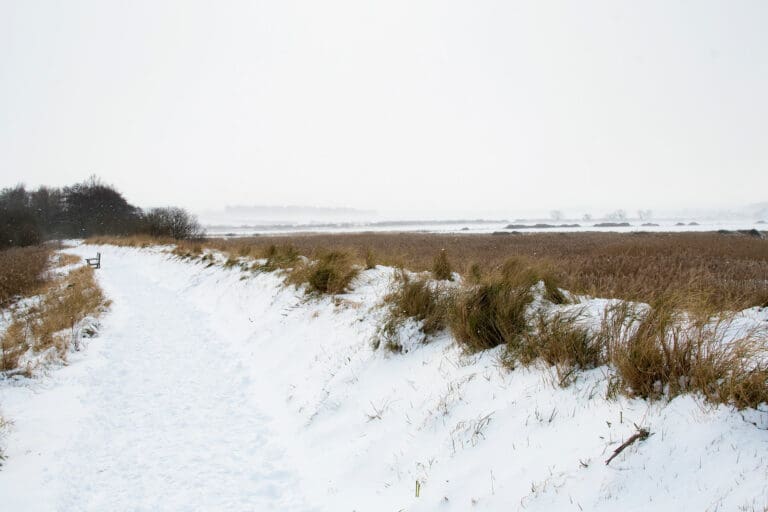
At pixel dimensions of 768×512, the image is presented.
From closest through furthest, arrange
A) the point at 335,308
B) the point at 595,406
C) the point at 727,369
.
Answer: the point at 727,369, the point at 595,406, the point at 335,308

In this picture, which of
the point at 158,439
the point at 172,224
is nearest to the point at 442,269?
the point at 158,439

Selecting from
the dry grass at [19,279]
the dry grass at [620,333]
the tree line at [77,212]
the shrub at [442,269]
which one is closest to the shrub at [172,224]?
the tree line at [77,212]

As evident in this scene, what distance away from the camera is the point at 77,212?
61781mm

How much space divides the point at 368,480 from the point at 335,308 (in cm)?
375

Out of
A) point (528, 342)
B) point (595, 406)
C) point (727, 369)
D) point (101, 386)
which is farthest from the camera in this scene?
point (101, 386)

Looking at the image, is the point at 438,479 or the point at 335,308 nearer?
the point at 438,479

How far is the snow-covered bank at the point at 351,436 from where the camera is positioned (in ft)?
7.57

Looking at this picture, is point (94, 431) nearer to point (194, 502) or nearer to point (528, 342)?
point (194, 502)

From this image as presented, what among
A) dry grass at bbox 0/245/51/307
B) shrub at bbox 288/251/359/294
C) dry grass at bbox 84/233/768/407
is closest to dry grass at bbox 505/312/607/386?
dry grass at bbox 84/233/768/407

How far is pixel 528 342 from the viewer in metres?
3.90

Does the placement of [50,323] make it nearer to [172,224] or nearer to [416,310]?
[416,310]

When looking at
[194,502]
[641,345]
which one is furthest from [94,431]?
[641,345]

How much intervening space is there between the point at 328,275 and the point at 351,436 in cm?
432

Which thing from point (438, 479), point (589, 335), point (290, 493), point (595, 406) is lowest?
point (290, 493)
